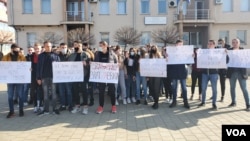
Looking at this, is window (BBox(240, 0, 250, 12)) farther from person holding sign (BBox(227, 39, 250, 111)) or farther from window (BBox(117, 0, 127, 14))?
person holding sign (BBox(227, 39, 250, 111))

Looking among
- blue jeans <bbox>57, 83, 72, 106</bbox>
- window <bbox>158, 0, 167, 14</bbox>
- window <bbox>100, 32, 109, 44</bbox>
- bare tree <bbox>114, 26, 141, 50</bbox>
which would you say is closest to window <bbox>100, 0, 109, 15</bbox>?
window <bbox>100, 32, 109, 44</bbox>

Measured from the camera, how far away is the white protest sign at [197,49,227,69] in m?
8.92

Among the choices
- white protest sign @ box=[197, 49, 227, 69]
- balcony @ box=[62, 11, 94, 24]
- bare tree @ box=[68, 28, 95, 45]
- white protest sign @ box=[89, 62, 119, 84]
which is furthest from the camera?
balcony @ box=[62, 11, 94, 24]

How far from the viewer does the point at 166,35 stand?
1236 inches

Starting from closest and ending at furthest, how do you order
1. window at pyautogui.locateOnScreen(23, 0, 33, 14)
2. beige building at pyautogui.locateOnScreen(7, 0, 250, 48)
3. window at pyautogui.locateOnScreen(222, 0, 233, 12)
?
1. beige building at pyautogui.locateOnScreen(7, 0, 250, 48)
2. window at pyautogui.locateOnScreen(23, 0, 33, 14)
3. window at pyautogui.locateOnScreen(222, 0, 233, 12)

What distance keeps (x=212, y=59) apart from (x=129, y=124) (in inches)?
148

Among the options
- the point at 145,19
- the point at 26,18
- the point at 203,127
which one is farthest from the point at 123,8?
the point at 203,127

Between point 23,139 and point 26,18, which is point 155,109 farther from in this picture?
point 26,18

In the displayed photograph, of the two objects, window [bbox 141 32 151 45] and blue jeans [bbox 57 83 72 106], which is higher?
window [bbox 141 32 151 45]

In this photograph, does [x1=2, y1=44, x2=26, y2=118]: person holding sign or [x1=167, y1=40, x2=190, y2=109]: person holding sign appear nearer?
[x1=2, y1=44, x2=26, y2=118]: person holding sign

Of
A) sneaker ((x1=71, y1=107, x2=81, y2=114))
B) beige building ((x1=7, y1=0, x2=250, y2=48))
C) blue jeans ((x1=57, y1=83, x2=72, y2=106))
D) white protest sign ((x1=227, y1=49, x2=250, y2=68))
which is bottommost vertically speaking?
sneaker ((x1=71, y1=107, x2=81, y2=114))

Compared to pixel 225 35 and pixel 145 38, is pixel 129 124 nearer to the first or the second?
pixel 145 38

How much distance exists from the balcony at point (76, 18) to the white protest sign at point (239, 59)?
84.5 ft

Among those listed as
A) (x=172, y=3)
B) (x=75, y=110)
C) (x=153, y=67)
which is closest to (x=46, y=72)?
(x=75, y=110)
